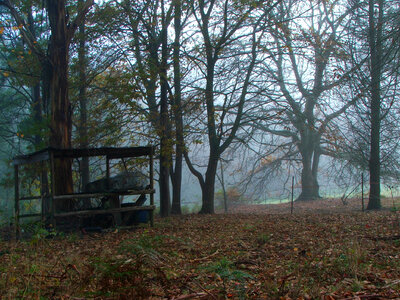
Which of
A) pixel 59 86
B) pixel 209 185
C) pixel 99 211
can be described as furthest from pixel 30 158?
pixel 209 185

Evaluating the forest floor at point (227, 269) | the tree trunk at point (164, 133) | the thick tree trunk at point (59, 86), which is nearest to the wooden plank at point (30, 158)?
the thick tree trunk at point (59, 86)

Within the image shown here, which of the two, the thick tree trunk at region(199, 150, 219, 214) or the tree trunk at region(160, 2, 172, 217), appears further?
the thick tree trunk at region(199, 150, 219, 214)

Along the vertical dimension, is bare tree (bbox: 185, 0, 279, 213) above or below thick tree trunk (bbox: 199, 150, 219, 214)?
above

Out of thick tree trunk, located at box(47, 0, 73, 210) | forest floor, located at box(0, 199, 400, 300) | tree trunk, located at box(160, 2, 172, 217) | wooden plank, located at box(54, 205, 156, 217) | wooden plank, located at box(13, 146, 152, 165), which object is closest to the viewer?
forest floor, located at box(0, 199, 400, 300)

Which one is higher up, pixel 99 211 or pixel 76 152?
pixel 76 152

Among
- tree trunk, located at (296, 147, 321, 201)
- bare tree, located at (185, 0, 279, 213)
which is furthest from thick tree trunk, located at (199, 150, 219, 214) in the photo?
tree trunk, located at (296, 147, 321, 201)

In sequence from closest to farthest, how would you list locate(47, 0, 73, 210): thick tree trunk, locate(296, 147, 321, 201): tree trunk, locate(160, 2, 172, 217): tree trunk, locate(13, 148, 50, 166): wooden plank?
locate(13, 148, 50, 166): wooden plank, locate(47, 0, 73, 210): thick tree trunk, locate(160, 2, 172, 217): tree trunk, locate(296, 147, 321, 201): tree trunk

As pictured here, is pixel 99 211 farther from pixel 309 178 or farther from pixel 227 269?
pixel 309 178

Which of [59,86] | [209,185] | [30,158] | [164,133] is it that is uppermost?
[59,86]

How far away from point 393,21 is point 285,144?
1362cm

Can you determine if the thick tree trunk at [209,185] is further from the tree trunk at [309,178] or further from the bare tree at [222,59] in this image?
the tree trunk at [309,178]

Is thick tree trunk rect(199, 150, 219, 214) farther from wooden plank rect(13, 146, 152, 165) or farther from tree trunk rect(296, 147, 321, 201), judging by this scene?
tree trunk rect(296, 147, 321, 201)

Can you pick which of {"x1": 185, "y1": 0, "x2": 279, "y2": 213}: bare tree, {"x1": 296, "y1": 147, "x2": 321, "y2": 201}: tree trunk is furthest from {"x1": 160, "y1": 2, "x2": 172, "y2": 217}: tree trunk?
{"x1": 296, "y1": 147, "x2": 321, "y2": 201}: tree trunk

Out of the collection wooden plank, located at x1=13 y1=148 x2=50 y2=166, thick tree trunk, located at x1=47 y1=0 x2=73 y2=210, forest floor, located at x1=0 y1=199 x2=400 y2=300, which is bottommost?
forest floor, located at x1=0 y1=199 x2=400 y2=300
